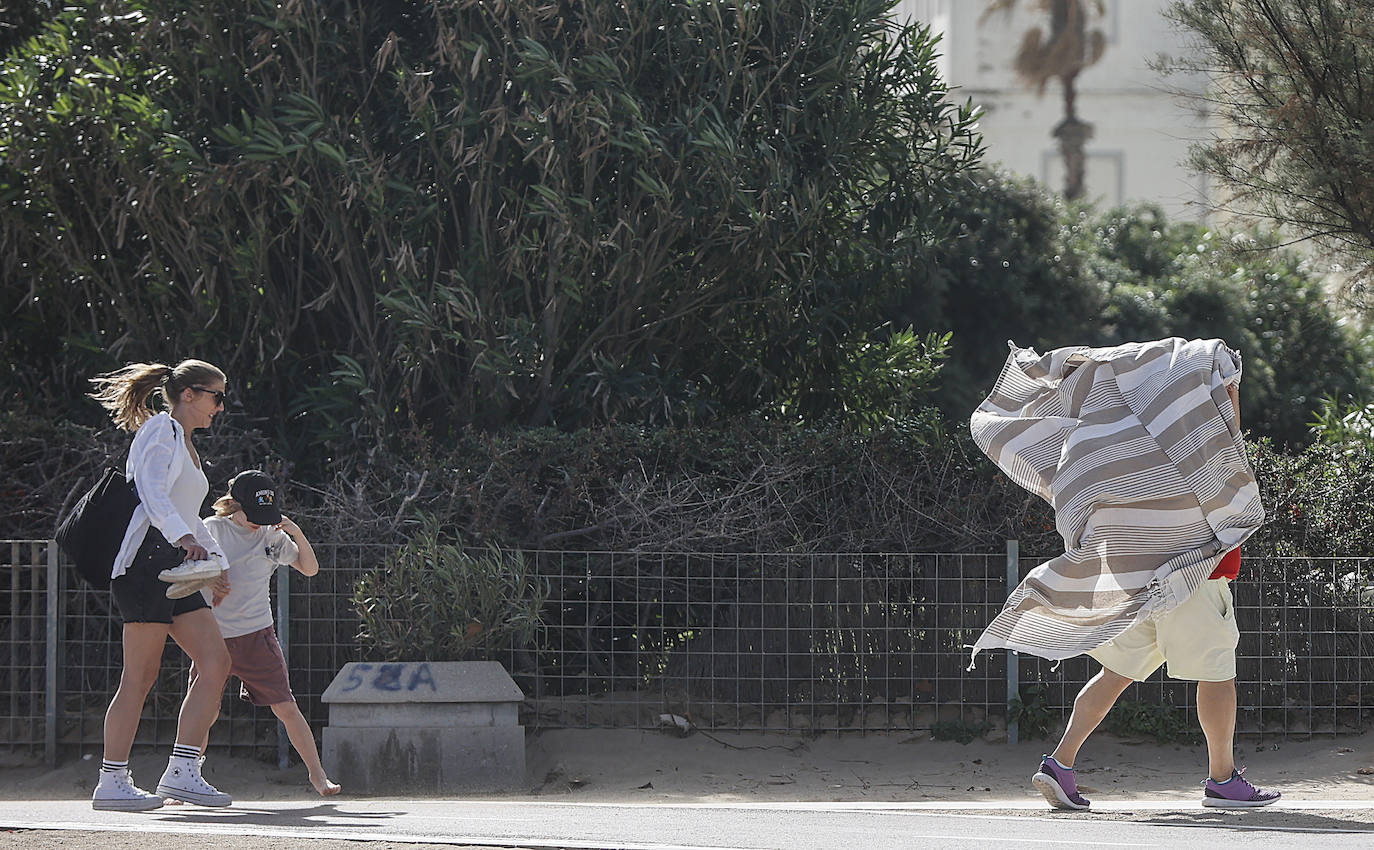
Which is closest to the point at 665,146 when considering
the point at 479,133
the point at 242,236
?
the point at 479,133

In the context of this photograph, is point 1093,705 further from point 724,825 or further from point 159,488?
point 159,488

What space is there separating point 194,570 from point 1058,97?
47.3 m

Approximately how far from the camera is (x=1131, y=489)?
556cm

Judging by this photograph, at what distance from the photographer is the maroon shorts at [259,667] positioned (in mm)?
6332

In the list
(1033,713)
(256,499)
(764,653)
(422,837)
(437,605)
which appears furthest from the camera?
(764,653)

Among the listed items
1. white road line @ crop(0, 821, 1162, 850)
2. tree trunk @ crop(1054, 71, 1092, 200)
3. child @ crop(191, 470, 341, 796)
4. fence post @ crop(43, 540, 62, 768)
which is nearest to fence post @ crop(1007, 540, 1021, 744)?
white road line @ crop(0, 821, 1162, 850)

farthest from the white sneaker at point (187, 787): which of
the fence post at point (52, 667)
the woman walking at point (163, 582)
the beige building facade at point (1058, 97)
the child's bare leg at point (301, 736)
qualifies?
the beige building facade at point (1058, 97)

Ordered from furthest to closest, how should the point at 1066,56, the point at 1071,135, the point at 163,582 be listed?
the point at 1071,135 < the point at 1066,56 < the point at 163,582

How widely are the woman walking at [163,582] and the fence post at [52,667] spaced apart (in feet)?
7.11

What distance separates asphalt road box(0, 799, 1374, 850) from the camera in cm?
492

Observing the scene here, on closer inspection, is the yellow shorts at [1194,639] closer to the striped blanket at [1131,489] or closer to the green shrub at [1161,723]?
the striped blanket at [1131,489]

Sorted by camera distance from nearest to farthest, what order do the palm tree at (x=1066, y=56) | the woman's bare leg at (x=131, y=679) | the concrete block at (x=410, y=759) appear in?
the woman's bare leg at (x=131, y=679) < the concrete block at (x=410, y=759) < the palm tree at (x=1066, y=56)

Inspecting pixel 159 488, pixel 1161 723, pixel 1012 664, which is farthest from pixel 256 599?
pixel 1161 723

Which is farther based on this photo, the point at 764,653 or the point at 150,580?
the point at 764,653
